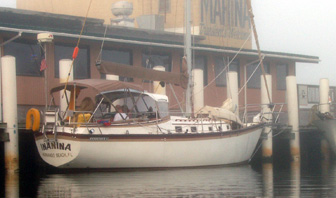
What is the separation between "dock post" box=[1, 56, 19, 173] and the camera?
75.0 feet

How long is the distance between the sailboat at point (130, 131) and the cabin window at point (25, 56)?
10.3 feet

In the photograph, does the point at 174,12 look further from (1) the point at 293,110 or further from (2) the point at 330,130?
(2) the point at 330,130

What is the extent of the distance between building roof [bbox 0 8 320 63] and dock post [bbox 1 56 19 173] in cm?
343

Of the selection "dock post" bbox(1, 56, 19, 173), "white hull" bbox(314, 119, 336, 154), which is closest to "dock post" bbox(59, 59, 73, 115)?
"dock post" bbox(1, 56, 19, 173)

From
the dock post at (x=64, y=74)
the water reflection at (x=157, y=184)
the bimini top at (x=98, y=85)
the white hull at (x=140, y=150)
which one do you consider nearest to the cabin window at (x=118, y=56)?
the dock post at (x=64, y=74)

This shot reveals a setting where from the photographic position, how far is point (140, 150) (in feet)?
77.2

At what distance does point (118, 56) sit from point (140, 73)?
6309mm

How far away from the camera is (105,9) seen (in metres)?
44.4

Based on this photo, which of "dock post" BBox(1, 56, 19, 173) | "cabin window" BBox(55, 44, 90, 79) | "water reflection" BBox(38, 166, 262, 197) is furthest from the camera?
"cabin window" BBox(55, 44, 90, 79)

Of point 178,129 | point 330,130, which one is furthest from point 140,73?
point 330,130

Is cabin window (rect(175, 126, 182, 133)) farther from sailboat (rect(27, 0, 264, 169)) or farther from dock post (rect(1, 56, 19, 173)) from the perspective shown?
dock post (rect(1, 56, 19, 173))

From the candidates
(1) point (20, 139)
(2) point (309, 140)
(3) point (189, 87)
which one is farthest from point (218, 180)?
(2) point (309, 140)

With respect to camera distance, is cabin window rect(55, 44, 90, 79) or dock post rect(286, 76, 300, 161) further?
dock post rect(286, 76, 300, 161)

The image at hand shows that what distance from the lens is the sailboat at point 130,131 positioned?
22.7 m
